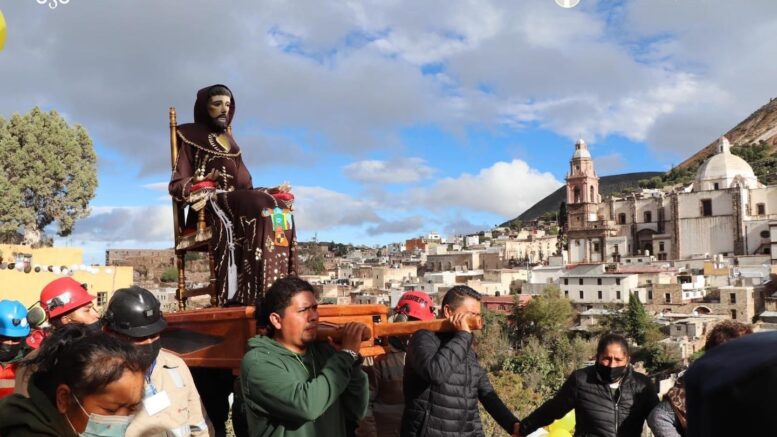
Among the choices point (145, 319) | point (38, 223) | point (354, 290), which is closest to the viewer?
point (145, 319)

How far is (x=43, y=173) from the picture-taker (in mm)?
23781

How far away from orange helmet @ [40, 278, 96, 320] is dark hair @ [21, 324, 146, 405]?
1711mm

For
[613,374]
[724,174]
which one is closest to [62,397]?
[613,374]

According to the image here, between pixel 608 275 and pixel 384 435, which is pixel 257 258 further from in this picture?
pixel 608 275

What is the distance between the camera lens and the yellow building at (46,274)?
1612cm

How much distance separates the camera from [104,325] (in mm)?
3293

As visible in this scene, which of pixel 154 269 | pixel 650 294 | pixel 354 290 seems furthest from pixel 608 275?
pixel 154 269

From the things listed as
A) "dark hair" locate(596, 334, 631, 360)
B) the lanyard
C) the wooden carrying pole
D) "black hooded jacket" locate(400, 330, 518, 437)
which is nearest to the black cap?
the lanyard

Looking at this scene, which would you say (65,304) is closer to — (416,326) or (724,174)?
(416,326)

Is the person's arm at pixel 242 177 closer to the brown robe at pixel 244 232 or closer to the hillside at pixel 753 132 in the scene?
the brown robe at pixel 244 232

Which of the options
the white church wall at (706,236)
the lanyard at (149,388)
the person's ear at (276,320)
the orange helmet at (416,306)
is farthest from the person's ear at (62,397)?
the white church wall at (706,236)

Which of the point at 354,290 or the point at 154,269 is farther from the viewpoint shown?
the point at 354,290

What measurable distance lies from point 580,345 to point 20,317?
35054 millimetres

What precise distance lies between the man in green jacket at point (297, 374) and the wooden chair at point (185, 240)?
1.84 m
